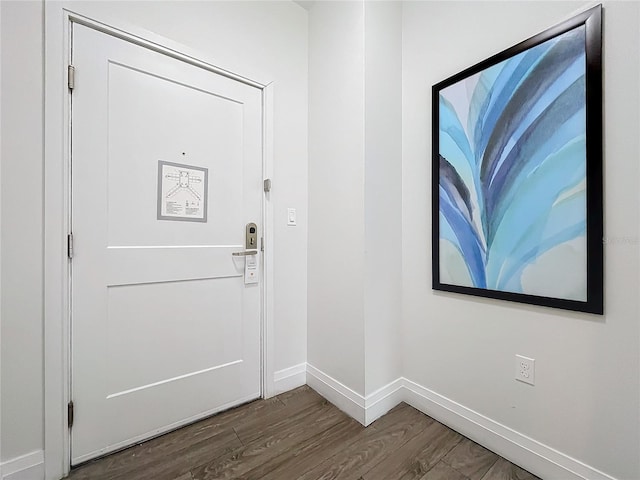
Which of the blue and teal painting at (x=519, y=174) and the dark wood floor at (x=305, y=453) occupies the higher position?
the blue and teal painting at (x=519, y=174)

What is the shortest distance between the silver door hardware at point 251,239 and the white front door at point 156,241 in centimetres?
2

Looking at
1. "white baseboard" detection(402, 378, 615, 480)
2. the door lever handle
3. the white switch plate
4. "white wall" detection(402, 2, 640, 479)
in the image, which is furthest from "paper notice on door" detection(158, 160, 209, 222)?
"white baseboard" detection(402, 378, 615, 480)

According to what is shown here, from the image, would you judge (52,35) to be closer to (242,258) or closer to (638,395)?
(242,258)

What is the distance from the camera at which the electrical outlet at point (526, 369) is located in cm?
125

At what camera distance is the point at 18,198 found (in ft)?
3.78

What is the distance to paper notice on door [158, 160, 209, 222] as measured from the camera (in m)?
1.49

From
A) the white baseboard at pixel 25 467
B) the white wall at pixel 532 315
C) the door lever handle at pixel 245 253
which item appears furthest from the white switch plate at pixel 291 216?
the white baseboard at pixel 25 467

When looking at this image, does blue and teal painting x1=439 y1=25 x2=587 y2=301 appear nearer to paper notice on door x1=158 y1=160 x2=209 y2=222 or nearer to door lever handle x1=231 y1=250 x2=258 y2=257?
door lever handle x1=231 y1=250 x2=258 y2=257

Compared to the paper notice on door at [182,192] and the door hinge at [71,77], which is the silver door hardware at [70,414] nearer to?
the paper notice on door at [182,192]

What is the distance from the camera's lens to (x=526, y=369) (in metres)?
1.27

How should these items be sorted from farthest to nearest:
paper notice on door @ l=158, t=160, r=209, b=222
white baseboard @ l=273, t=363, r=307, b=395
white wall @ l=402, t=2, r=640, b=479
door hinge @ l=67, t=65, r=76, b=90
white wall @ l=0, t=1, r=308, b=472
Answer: white baseboard @ l=273, t=363, r=307, b=395 → paper notice on door @ l=158, t=160, r=209, b=222 → door hinge @ l=67, t=65, r=76, b=90 → white wall @ l=0, t=1, r=308, b=472 → white wall @ l=402, t=2, r=640, b=479

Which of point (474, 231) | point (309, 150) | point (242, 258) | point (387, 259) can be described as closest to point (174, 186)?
point (242, 258)

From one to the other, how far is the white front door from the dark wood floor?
132 millimetres

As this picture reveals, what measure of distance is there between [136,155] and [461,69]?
5.85 ft
